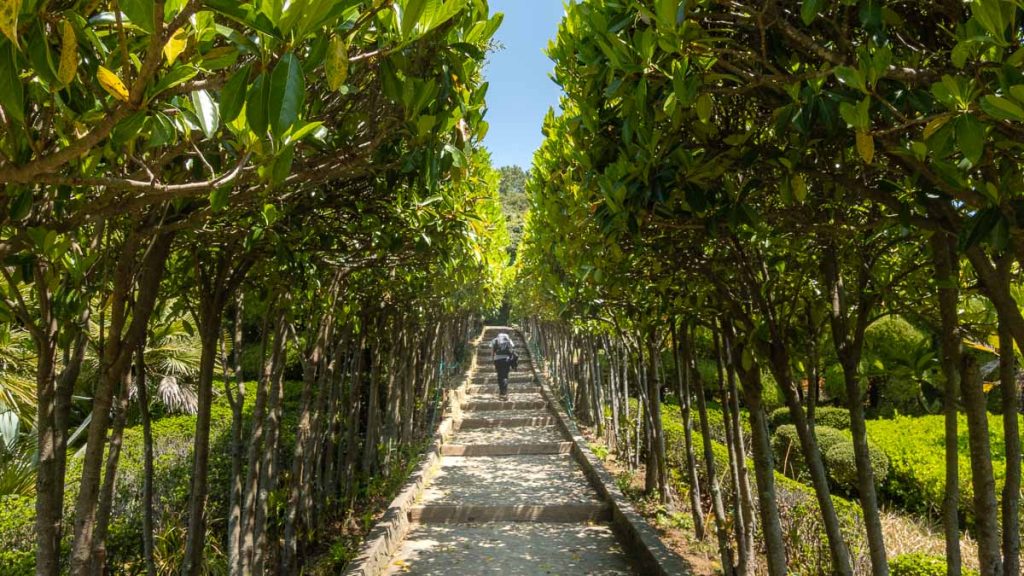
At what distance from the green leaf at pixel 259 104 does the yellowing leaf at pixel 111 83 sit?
357mm

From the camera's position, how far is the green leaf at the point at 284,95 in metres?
0.89

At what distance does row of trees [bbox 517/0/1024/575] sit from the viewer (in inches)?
60.1

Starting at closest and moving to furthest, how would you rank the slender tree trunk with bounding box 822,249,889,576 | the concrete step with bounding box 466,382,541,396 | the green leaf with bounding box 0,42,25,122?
the green leaf with bounding box 0,42,25,122
the slender tree trunk with bounding box 822,249,889,576
the concrete step with bounding box 466,382,541,396

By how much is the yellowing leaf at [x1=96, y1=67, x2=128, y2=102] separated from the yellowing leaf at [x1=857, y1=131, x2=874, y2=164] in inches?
63.7

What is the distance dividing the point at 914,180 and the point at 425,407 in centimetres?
1163

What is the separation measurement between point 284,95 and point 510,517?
692 cm

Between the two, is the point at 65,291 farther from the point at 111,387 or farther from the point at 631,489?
the point at 631,489

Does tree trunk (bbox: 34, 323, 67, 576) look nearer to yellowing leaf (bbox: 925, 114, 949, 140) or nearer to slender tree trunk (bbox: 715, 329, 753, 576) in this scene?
yellowing leaf (bbox: 925, 114, 949, 140)

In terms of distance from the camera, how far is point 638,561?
18.2 feet

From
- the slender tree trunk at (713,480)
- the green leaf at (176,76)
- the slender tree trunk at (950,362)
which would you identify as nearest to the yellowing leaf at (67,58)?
the green leaf at (176,76)

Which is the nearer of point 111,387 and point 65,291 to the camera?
point 65,291

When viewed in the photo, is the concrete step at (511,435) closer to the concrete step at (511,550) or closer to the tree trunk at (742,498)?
the concrete step at (511,550)

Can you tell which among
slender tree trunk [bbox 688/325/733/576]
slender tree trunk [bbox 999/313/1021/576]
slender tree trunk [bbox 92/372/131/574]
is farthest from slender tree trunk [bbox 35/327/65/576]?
slender tree trunk [bbox 688/325/733/576]

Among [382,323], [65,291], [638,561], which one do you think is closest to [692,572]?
[638,561]
